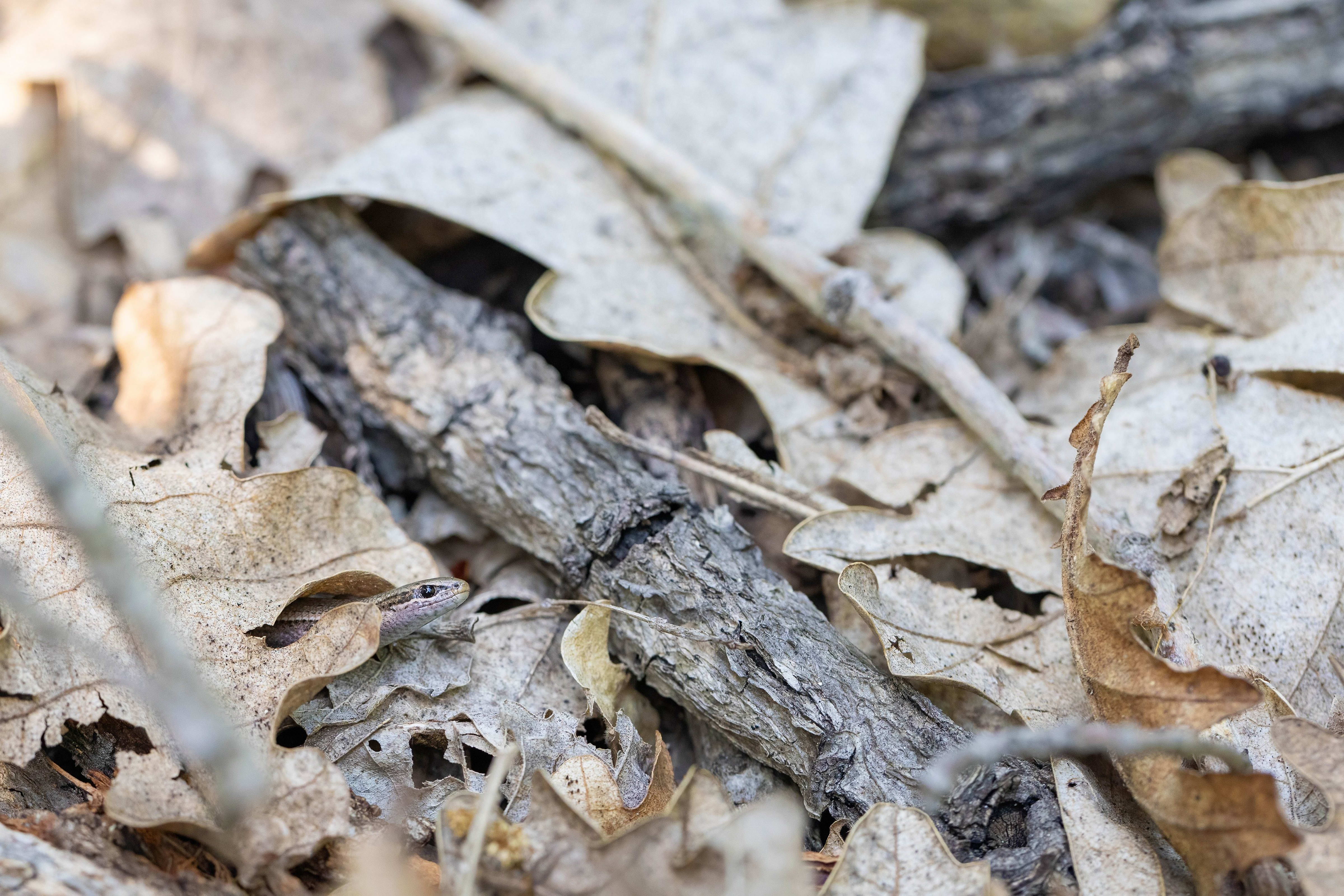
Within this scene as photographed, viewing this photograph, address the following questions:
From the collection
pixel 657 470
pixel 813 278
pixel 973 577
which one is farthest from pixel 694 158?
pixel 973 577

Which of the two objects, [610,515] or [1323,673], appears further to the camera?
[610,515]

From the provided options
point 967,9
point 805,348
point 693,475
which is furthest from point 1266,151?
point 693,475

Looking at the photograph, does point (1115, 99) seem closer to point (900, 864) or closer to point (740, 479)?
point (740, 479)

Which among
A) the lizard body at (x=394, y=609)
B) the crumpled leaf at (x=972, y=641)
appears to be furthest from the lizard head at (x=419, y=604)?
the crumpled leaf at (x=972, y=641)

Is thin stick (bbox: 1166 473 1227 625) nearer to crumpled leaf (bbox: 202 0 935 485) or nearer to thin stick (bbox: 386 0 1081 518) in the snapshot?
thin stick (bbox: 386 0 1081 518)

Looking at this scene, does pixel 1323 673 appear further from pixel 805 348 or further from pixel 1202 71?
pixel 1202 71

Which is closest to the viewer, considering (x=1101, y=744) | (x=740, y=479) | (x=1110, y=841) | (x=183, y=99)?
(x=1101, y=744)
